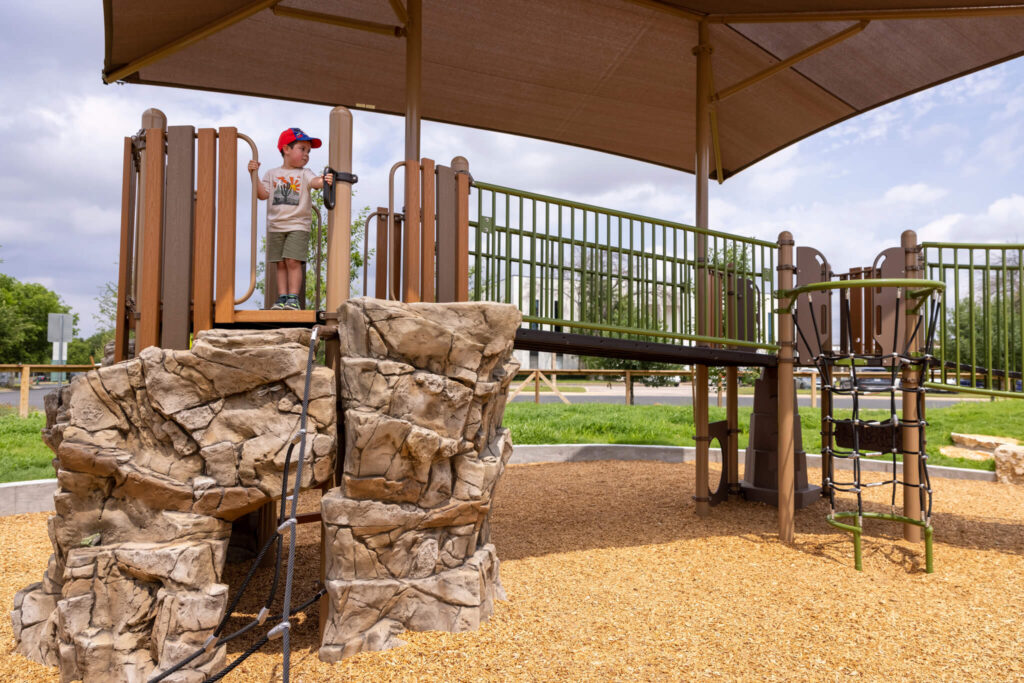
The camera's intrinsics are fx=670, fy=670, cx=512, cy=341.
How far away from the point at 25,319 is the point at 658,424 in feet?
133

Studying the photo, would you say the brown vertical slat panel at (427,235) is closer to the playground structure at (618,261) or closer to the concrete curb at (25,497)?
the playground structure at (618,261)

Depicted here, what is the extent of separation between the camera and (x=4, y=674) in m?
3.77

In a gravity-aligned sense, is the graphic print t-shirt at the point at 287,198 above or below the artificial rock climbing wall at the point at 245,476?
above

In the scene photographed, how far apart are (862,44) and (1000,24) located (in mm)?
1308

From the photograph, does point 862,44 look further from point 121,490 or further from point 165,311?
point 121,490

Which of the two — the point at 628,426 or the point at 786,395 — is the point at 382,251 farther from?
the point at 628,426

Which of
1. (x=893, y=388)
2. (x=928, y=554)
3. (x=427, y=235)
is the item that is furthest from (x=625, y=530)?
(x=427, y=235)

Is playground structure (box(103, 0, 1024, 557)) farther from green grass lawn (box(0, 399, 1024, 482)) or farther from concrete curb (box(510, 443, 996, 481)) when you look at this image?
green grass lawn (box(0, 399, 1024, 482))

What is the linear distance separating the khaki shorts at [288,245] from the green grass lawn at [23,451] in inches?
254

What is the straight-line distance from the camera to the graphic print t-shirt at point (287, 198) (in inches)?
169

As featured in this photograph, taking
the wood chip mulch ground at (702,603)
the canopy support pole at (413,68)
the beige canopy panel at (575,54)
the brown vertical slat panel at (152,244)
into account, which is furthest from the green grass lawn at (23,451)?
the canopy support pole at (413,68)

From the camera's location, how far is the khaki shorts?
14.1ft

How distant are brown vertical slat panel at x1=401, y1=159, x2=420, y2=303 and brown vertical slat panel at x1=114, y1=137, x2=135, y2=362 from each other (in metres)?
1.79

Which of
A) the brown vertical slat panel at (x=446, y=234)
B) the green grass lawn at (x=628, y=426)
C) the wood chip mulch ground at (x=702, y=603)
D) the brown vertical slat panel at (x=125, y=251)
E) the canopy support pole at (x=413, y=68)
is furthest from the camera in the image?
the green grass lawn at (x=628, y=426)
